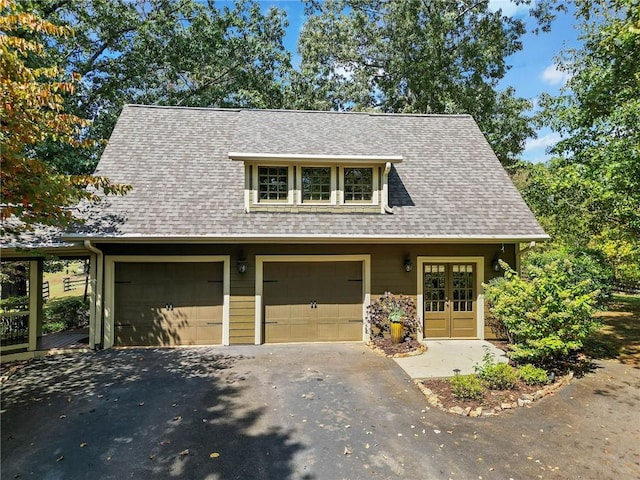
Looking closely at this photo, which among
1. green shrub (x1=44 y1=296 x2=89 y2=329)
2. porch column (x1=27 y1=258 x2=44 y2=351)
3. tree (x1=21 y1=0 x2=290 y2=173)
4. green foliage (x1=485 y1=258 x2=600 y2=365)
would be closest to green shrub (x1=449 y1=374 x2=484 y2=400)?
green foliage (x1=485 y1=258 x2=600 y2=365)

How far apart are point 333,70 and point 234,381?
68.0 ft

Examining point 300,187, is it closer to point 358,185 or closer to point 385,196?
point 358,185

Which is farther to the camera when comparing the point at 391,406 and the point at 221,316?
the point at 221,316

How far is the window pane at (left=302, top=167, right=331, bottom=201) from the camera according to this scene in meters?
8.99

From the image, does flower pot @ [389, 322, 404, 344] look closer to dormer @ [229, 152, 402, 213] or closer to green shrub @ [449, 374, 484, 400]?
green shrub @ [449, 374, 484, 400]

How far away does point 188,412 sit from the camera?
515cm

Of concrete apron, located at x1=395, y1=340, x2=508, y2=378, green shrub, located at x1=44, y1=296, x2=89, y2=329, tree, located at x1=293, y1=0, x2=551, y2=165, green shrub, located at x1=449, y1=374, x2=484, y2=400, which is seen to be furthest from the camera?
tree, located at x1=293, y1=0, x2=551, y2=165

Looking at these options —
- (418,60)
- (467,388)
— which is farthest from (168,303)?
(418,60)

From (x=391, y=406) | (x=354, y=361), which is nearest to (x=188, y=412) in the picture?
(x=391, y=406)

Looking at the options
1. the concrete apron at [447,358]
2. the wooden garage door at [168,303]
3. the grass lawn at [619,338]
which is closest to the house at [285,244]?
the wooden garage door at [168,303]

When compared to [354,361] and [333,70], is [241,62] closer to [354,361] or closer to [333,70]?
[333,70]

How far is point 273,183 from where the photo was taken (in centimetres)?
898

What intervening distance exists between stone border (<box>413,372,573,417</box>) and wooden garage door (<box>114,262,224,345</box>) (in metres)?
4.97

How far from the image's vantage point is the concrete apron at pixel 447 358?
6785mm
